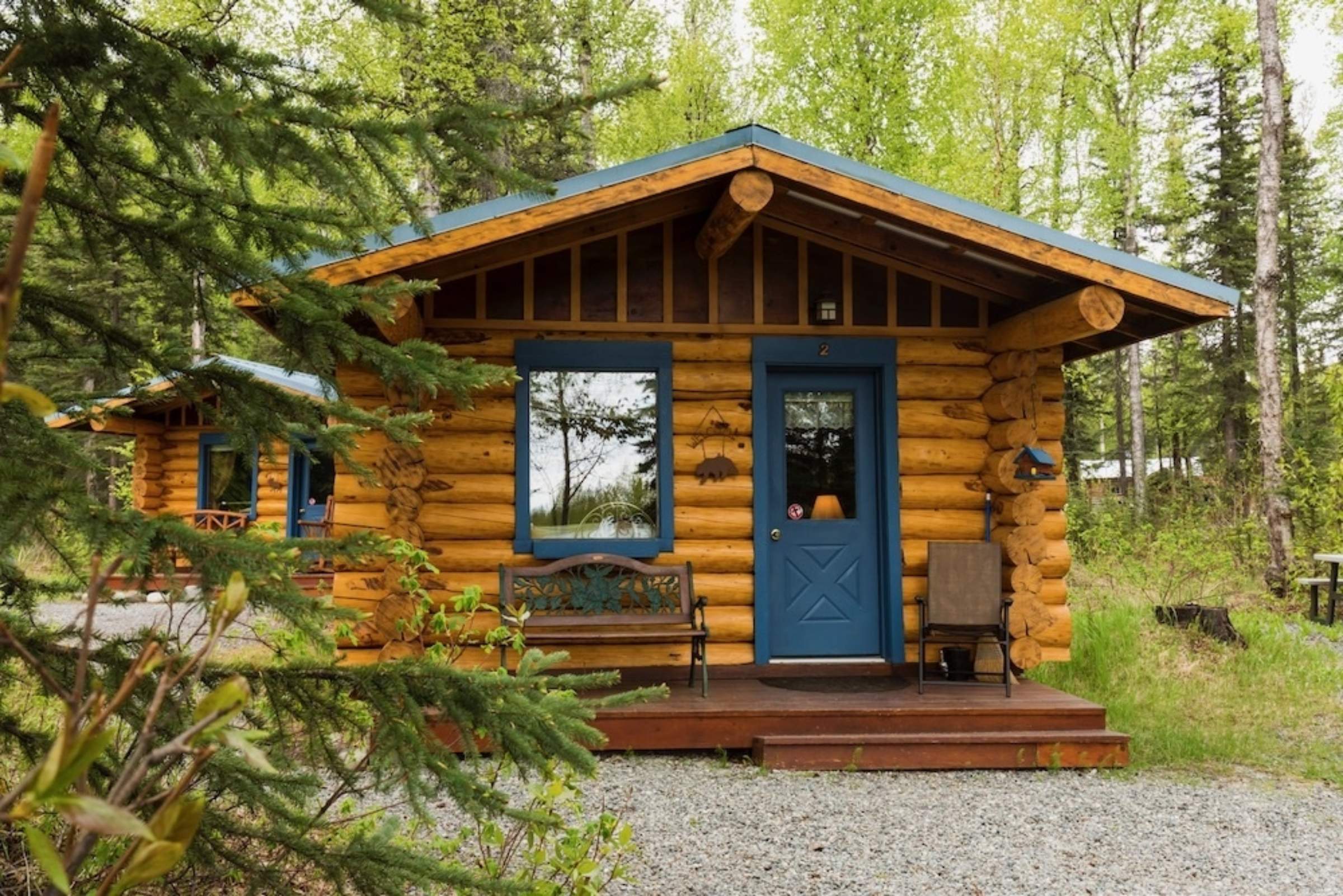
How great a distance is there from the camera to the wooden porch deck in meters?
5.70

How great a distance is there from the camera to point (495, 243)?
6.02 meters

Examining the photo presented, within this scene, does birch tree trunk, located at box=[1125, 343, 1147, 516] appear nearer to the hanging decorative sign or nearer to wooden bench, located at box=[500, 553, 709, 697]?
the hanging decorative sign

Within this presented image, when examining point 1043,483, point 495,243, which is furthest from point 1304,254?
point 495,243

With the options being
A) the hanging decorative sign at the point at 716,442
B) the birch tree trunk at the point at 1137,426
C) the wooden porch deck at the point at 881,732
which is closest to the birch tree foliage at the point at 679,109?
the birch tree trunk at the point at 1137,426

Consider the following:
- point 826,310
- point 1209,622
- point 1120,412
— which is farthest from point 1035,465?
point 1120,412

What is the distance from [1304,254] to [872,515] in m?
25.2

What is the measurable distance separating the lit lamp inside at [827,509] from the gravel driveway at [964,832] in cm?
195

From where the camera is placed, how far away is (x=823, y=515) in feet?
23.0

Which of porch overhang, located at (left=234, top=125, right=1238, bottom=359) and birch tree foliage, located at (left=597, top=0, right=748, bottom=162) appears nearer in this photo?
porch overhang, located at (left=234, top=125, right=1238, bottom=359)

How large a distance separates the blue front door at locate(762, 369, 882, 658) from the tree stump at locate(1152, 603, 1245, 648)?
366cm

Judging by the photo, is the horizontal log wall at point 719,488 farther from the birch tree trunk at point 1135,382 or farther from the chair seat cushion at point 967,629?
the birch tree trunk at point 1135,382

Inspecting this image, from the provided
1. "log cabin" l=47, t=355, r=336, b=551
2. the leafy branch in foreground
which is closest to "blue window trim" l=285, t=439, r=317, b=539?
"log cabin" l=47, t=355, r=336, b=551

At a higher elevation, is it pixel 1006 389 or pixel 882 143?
pixel 882 143

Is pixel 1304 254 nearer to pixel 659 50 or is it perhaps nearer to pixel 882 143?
pixel 882 143
